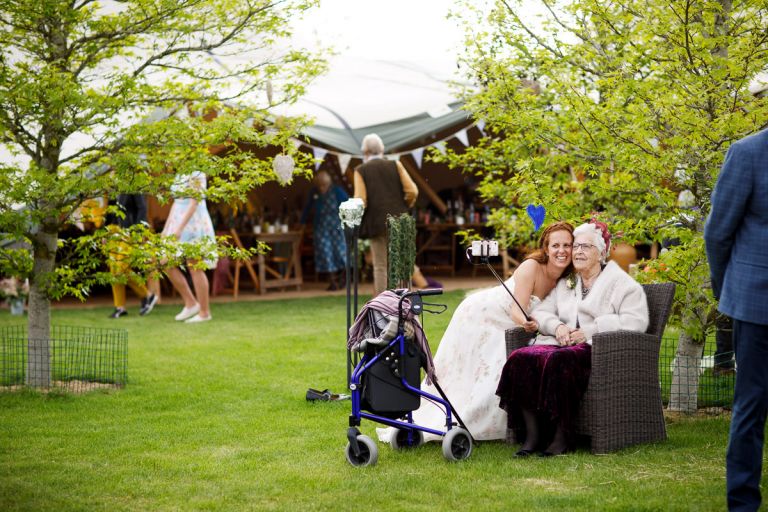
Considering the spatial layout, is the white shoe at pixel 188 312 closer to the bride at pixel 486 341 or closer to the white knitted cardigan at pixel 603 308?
the bride at pixel 486 341

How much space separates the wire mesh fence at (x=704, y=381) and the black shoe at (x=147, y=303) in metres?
6.33

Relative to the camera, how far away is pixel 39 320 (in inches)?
266

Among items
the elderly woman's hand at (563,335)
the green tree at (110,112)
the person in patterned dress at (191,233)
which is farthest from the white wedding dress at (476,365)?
the person in patterned dress at (191,233)

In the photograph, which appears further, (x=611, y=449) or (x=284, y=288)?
(x=284, y=288)

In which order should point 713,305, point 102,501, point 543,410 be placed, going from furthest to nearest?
point 713,305 < point 543,410 < point 102,501

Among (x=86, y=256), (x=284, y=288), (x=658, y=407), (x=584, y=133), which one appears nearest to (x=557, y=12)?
(x=584, y=133)

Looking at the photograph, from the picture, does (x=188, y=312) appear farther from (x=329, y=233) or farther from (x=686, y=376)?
(x=686, y=376)

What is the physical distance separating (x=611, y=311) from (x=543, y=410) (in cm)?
63

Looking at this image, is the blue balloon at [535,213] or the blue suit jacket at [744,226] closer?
the blue suit jacket at [744,226]

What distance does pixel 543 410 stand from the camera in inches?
186

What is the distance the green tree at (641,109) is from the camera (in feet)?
16.6

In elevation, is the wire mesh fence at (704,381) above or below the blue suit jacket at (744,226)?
below

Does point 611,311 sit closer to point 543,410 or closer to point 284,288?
point 543,410

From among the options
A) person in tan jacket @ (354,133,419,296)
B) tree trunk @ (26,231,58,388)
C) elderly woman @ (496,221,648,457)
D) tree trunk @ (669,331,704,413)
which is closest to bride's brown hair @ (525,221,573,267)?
elderly woman @ (496,221,648,457)
